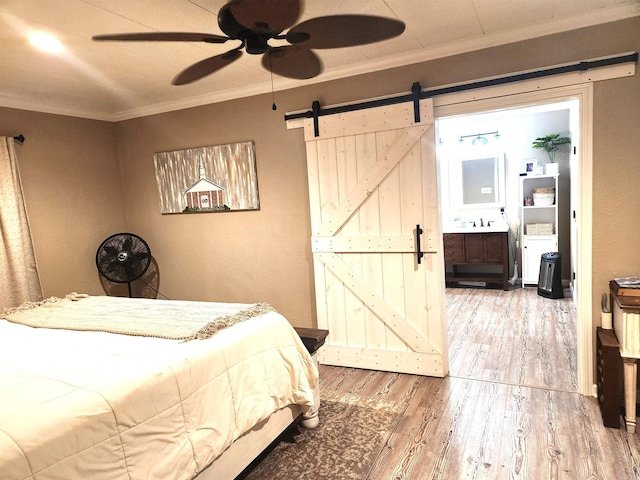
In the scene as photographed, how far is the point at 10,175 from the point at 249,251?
2.03m

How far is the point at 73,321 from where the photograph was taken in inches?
93.5

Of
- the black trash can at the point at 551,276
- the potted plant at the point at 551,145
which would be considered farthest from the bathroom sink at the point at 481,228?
the potted plant at the point at 551,145

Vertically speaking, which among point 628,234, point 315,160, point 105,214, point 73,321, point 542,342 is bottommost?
point 542,342

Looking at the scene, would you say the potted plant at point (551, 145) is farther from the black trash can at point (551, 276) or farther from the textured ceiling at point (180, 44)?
the textured ceiling at point (180, 44)

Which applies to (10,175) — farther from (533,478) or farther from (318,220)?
(533,478)

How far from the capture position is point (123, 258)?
4.04 m

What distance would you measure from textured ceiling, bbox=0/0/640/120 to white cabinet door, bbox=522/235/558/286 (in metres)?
3.60

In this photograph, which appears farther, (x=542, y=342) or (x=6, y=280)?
(x=542, y=342)

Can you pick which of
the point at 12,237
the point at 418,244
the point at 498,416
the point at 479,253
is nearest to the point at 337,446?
the point at 498,416

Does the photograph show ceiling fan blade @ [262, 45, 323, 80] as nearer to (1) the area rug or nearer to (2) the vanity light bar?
(1) the area rug

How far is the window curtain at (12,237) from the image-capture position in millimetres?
3393

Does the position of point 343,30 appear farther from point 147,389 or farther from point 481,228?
point 481,228

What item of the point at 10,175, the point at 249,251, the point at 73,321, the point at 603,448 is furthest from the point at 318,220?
the point at 10,175

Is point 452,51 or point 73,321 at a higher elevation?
point 452,51
